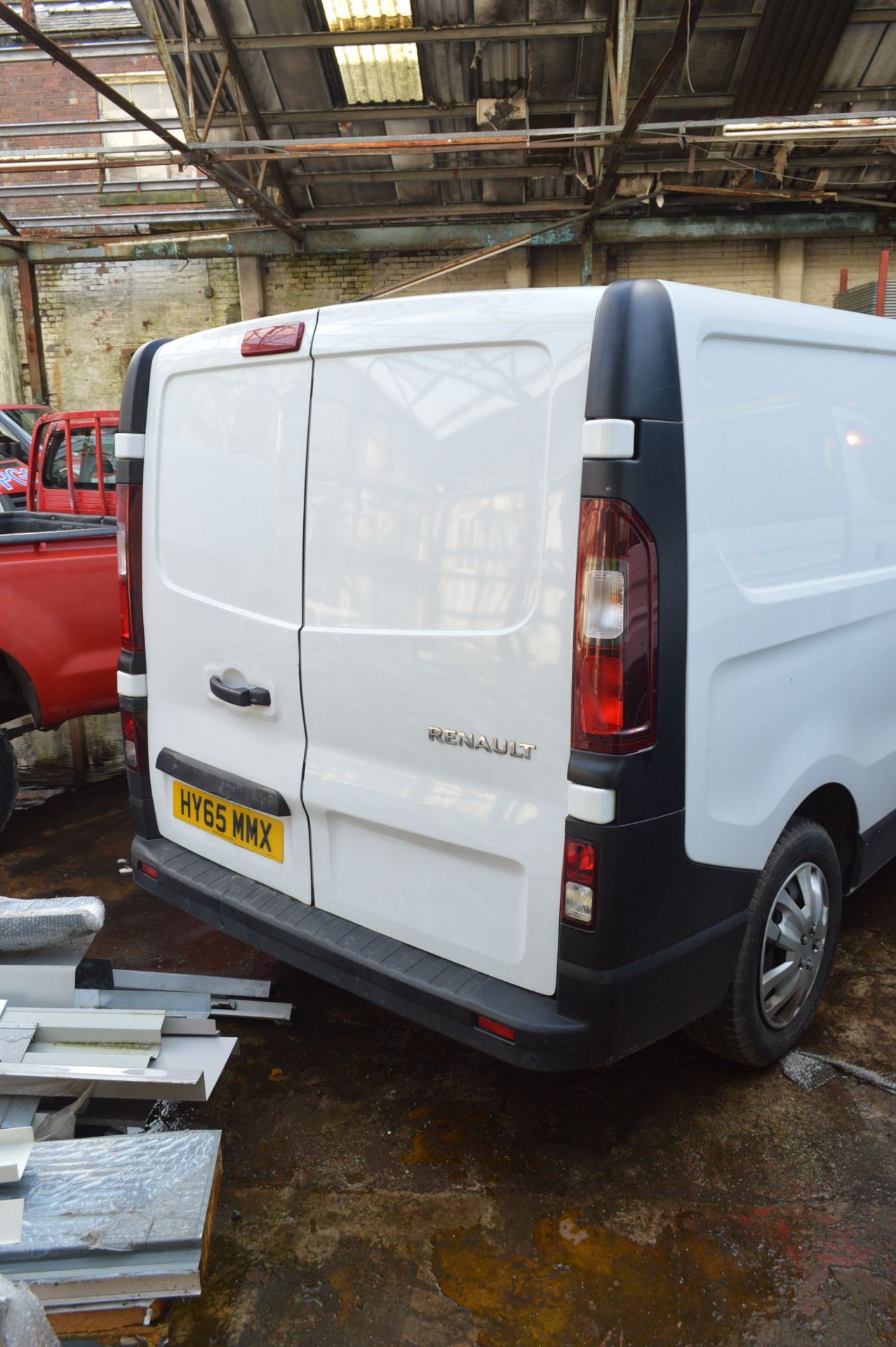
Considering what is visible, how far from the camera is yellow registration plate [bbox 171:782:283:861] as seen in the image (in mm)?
2845

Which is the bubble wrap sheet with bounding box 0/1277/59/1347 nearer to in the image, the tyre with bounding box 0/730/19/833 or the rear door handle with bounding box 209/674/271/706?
the rear door handle with bounding box 209/674/271/706

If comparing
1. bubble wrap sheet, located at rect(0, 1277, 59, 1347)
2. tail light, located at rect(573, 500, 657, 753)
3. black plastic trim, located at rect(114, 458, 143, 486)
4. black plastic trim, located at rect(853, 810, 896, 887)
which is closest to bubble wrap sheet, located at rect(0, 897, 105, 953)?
bubble wrap sheet, located at rect(0, 1277, 59, 1347)

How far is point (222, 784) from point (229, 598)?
0.57m

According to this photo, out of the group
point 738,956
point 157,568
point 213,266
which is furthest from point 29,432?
point 738,956

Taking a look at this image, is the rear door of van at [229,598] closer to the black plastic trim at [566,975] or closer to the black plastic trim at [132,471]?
the black plastic trim at [132,471]

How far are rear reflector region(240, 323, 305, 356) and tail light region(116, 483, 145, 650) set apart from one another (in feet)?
2.22

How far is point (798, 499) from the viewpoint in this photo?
8.38 feet

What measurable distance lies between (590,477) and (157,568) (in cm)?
164

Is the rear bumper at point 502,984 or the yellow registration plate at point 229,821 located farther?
the yellow registration plate at point 229,821

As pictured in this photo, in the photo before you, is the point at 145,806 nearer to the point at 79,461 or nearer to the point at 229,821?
the point at 229,821

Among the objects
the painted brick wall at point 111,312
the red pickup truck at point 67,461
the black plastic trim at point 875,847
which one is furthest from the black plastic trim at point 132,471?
the painted brick wall at point 111,312

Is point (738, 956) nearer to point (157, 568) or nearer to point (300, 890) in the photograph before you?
point (300, 890)

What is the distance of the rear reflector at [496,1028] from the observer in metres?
2.26

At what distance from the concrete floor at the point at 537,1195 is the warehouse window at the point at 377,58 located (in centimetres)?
885
